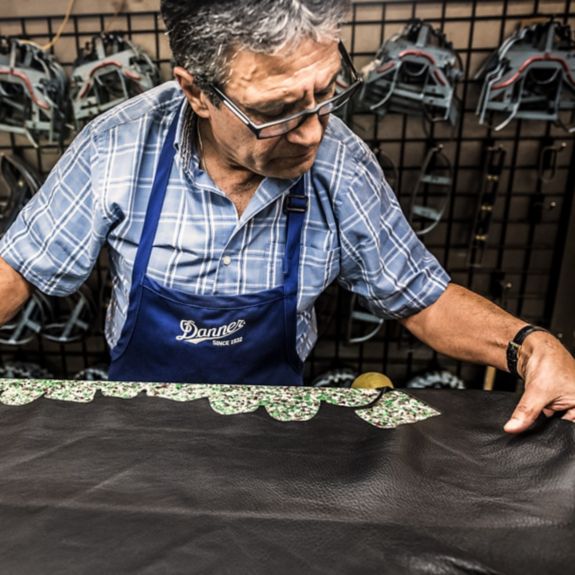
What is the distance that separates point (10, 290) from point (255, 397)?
51cm

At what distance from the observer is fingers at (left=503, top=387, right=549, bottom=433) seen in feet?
2.39

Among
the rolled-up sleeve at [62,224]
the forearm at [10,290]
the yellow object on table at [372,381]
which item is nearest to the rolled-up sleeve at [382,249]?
the rolled-up sleeve at [62,224]

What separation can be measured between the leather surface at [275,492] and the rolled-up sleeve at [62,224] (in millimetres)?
308

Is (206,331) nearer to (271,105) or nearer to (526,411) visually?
(271,105)

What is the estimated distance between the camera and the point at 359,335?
2.07 meters

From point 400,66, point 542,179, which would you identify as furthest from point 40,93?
point 542,179

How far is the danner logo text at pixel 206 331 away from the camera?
1.00 m

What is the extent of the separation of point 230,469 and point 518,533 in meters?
0.32

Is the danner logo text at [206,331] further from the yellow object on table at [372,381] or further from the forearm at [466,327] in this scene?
the yellow object on table at [372,381]

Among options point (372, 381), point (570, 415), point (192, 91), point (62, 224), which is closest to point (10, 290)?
point (62, 224)

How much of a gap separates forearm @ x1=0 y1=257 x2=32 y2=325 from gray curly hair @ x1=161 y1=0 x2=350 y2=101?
1.73 feet

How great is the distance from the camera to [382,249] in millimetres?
1027

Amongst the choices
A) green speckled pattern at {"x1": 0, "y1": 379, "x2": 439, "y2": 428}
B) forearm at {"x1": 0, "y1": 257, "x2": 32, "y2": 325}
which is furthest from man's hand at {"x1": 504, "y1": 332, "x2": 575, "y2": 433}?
forearm at {"x1": 0, "y1": 257, "x2": 32, "y2": 325}

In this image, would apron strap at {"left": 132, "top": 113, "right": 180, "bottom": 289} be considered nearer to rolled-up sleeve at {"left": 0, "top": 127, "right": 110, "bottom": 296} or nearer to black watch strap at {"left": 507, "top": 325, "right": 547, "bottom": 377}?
rolled-up sleeve at {"left": 0, "top": 127, "right": 110, "bottom": 296}
